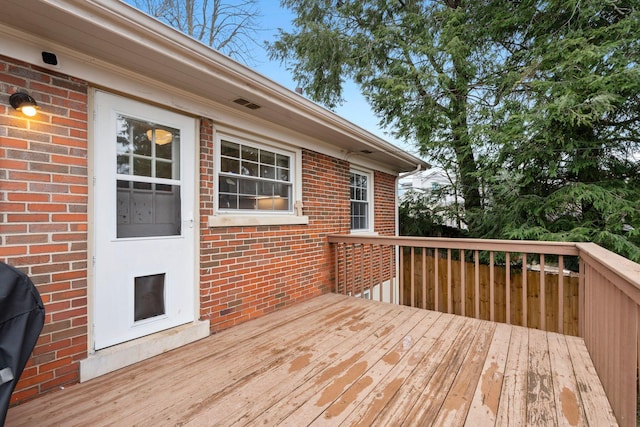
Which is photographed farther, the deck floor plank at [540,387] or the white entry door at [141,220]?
the white entry door at [141,220]

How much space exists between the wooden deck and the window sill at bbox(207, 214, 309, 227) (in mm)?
1093

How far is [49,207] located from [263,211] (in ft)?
6.63

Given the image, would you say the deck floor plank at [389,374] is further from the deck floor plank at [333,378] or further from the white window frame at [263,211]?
the white window frame at [263,211]

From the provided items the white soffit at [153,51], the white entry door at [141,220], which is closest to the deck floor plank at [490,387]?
the white entry door at [141,220]

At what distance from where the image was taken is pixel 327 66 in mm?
7391

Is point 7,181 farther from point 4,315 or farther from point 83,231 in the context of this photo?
point 4,315

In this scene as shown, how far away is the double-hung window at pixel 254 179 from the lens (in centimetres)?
321

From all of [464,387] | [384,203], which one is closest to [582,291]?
[464,387]

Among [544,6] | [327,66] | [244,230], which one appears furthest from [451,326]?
[327,66]

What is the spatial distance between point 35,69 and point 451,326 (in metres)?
4.00

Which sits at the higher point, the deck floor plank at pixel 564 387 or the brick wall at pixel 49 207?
the brick wall at pixel 49 207

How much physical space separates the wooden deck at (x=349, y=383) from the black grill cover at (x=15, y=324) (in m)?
0.68

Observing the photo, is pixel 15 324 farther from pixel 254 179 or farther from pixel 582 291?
pixel 582 291

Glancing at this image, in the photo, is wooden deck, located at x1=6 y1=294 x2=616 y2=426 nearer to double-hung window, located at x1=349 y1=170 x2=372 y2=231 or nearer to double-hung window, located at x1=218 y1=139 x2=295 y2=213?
double-hung window, located at x1=218 y1=139 x2=295 y2=213
